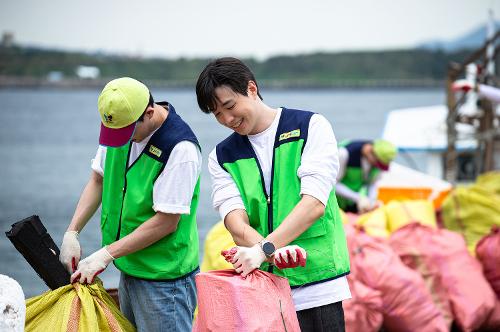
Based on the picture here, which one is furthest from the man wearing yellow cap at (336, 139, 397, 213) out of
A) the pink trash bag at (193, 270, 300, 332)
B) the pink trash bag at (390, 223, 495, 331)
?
the pink trash bag at (193, 270, 300, 332)

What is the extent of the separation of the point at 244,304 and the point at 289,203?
15.0 inches

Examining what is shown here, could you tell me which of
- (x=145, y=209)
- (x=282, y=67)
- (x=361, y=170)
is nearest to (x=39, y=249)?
(x=145, y=209)

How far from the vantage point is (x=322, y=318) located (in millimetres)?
2977

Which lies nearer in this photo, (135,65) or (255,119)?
(255,119)

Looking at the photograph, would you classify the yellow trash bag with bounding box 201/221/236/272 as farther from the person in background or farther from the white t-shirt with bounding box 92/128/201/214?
the person in background

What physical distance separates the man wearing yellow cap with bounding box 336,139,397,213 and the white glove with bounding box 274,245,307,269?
4.32 meters

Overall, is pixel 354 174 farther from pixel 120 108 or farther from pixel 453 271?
pixel 120 108

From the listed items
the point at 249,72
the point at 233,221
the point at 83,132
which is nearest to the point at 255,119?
the point at 249,72

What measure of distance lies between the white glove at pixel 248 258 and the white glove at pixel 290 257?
0.17 ft

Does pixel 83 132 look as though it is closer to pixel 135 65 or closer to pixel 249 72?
pixel 135 65

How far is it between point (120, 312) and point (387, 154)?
417 cm

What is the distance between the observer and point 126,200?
323cm

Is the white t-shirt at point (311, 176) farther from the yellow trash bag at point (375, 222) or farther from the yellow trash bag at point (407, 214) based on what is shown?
the yellow trash bag at point (407, 214)

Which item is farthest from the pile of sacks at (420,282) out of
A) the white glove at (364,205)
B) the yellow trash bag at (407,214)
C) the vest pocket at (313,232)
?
the vest pocket at (313,232)
